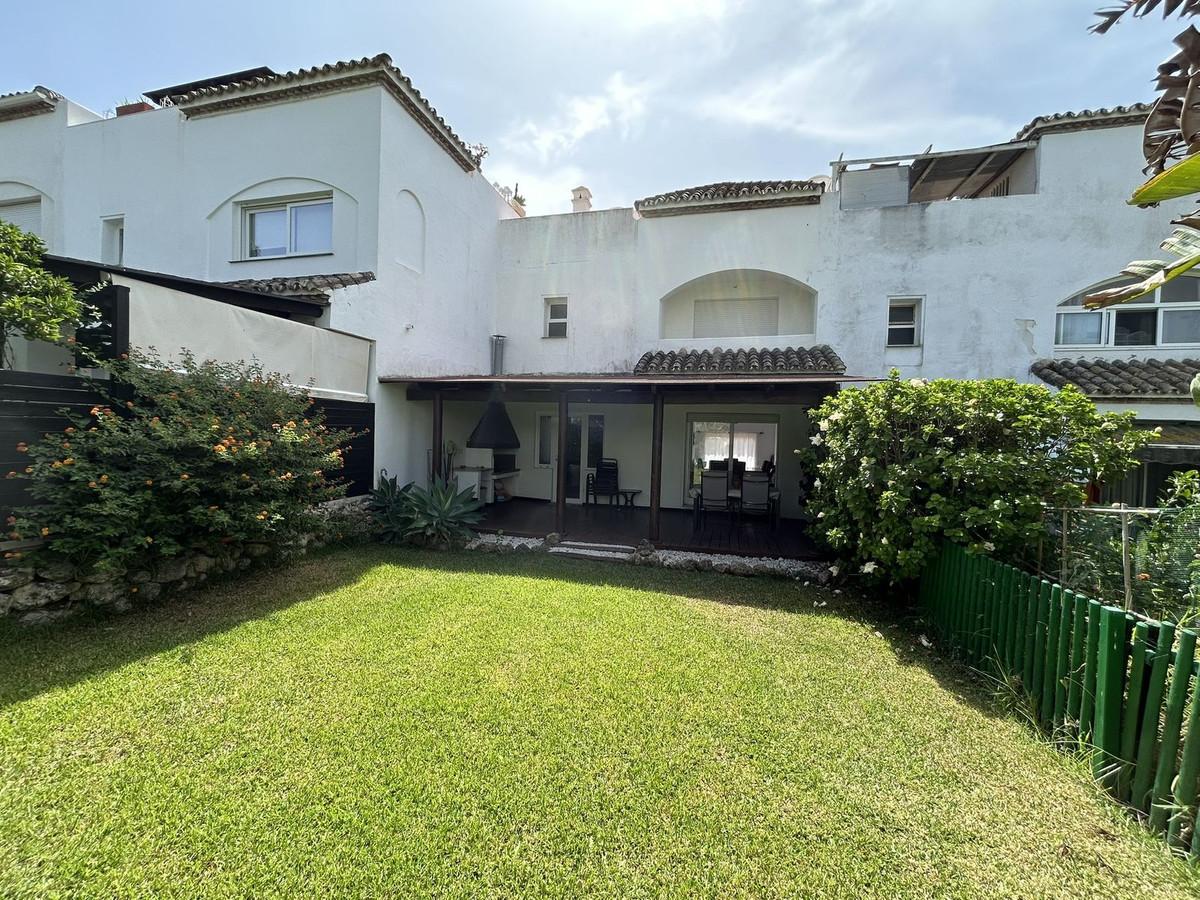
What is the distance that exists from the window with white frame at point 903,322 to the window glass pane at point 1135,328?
3.90 metres

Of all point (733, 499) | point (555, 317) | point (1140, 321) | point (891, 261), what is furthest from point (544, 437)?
point (1140, 321)

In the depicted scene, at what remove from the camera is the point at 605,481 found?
13.3m

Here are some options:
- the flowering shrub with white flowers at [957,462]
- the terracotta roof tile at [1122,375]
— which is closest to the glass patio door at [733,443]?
the terracotta roof tile at [1122,375]

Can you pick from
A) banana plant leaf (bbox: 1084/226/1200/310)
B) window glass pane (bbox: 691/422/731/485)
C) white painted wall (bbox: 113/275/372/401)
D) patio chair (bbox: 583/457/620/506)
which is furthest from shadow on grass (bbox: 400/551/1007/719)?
window glass pane (bbox: 691/422/731/485)

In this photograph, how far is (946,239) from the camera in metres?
10.7

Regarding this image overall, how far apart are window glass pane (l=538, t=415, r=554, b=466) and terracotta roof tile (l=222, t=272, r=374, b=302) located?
19.5 ft

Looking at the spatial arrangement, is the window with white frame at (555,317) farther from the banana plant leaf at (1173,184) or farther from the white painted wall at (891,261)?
the banana plant leaf at (1173,184)

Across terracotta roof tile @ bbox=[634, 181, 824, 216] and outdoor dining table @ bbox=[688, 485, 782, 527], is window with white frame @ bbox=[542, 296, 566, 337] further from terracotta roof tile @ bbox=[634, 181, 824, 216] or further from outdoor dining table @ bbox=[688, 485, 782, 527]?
outdoor dining table @ bbox=[688, 485, 782, 527]

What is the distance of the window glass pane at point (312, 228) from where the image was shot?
9945mm

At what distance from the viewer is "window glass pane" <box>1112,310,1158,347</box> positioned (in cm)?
1023

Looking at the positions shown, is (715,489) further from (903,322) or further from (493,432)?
(903,322)

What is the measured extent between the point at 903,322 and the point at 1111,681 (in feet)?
32.8

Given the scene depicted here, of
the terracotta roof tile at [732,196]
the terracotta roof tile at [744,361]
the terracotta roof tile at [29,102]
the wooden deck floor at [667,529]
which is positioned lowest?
the wooden deck floor at [667,529]

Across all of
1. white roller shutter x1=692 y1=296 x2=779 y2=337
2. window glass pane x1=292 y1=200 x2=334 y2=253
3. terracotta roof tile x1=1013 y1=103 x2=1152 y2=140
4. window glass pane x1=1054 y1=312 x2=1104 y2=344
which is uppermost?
terracotta roof tile x1=1013 y1=103 x2=1152 y2=140
